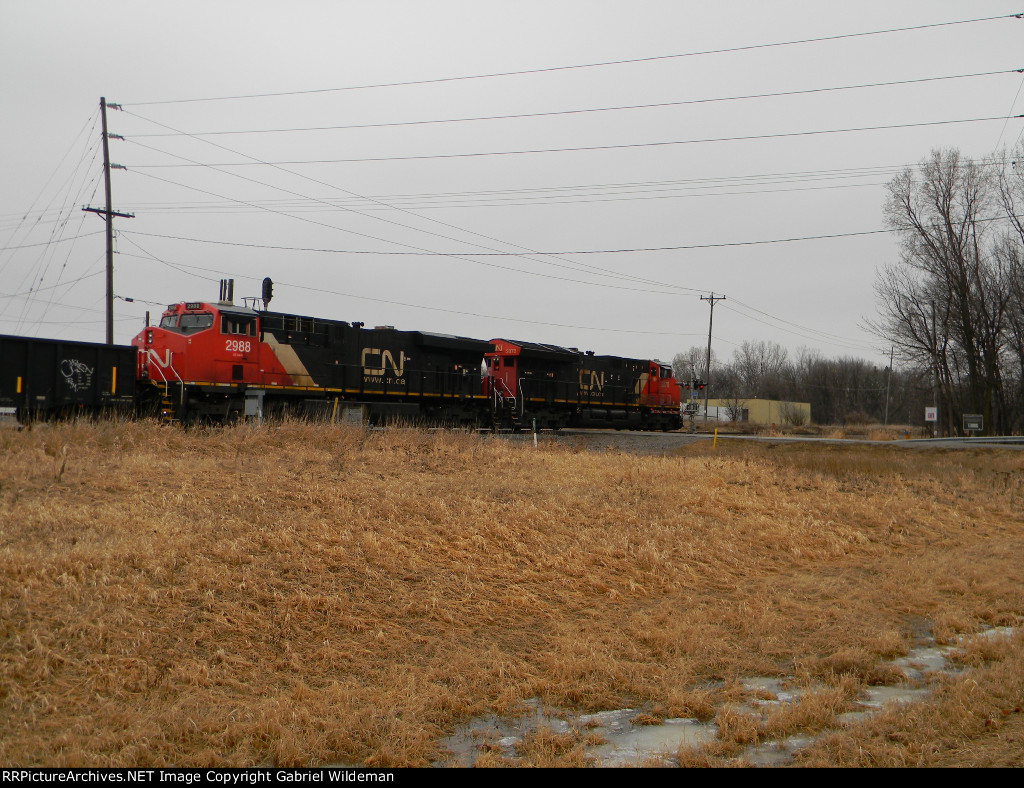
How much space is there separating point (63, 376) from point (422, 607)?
652 inches

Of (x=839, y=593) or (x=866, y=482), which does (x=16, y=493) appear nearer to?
(x=839, y=593)

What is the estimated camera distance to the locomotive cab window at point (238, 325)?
23.2 metres

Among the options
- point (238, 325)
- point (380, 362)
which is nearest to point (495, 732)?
point (238, 325)

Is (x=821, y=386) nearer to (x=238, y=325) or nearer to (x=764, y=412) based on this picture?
(x=764, y=412)

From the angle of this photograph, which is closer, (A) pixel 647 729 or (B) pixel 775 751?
(B) pixel 775 751

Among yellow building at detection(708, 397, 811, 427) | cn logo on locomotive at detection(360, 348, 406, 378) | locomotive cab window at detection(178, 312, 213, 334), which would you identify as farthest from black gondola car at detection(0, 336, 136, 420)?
yellow building at detection(708, 397, 811, 427)

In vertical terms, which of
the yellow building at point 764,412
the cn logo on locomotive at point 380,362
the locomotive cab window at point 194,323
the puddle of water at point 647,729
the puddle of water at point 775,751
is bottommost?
the puddle of water at point 647,729

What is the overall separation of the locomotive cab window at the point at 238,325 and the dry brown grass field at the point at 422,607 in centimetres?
858

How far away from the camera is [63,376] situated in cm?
2036

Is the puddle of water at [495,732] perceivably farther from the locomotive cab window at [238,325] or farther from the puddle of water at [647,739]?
the locomotive cab window at [238,325]

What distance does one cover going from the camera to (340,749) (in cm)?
511

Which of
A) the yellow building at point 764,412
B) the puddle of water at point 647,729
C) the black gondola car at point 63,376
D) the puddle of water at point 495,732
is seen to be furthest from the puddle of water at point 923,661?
the yellow building at point 764,412

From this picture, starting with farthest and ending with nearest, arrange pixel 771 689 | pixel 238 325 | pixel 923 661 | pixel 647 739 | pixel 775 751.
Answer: pixel 238 325, pixel 923 661, pixel 771 689, pixel 647 739, pixel 775 751

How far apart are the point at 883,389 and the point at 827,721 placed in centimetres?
12437
